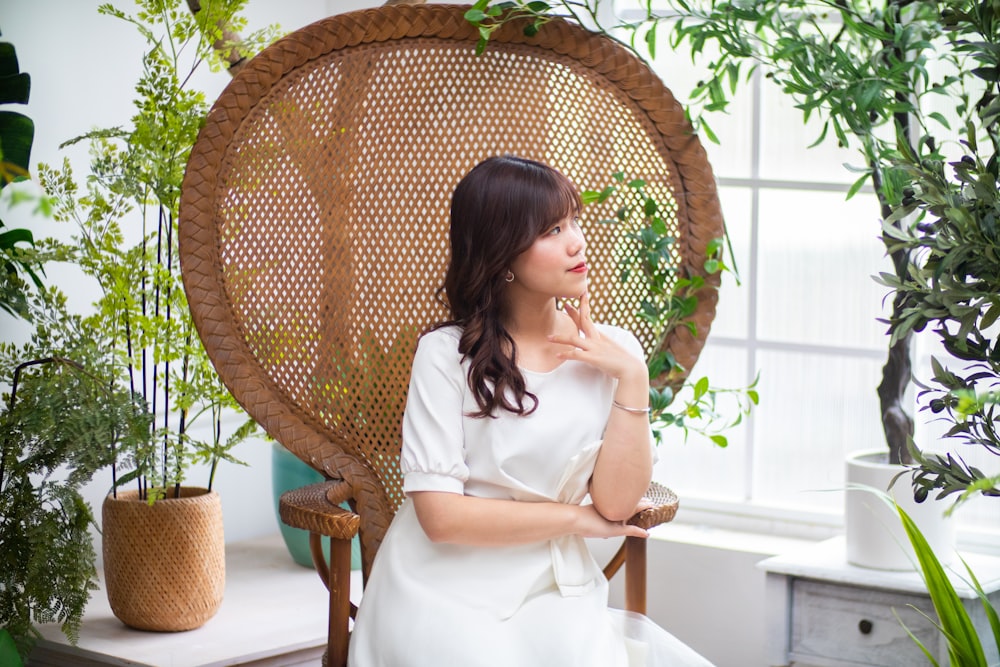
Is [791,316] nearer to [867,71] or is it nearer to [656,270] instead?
[656,270]

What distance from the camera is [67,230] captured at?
8.75 ft

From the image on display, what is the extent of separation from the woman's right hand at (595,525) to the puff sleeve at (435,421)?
0.18m

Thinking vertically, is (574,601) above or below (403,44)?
below

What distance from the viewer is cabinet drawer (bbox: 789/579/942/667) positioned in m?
2.20

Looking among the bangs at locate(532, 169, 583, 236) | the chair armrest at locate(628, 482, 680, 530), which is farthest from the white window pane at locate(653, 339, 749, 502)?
the bangs at locate(532, 169, 583, 236)

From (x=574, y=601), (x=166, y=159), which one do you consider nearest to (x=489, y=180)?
(x=574, y=601)

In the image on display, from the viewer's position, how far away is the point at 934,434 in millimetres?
2666

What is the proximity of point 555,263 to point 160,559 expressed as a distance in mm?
1134

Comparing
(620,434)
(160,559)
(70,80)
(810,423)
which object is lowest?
(160,559)

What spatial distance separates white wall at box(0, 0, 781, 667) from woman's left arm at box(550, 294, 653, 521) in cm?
110

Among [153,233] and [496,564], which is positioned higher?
[153,233]

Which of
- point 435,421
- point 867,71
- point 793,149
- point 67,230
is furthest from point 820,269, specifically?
point 67,230

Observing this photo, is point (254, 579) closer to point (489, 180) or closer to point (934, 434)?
point (489, 180)

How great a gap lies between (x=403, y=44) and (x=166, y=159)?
0.54 m
